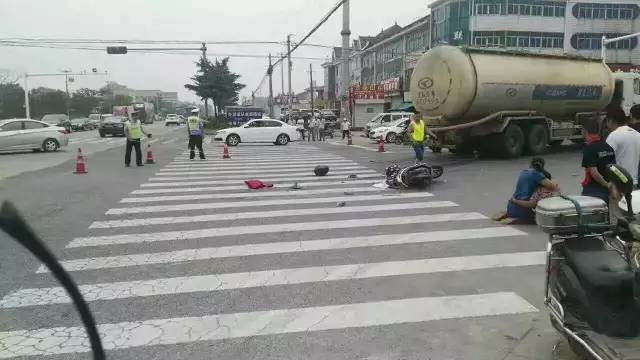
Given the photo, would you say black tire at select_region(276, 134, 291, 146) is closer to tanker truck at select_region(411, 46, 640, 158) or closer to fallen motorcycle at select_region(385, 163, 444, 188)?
tanker truck at select_region(411, 46, 640, 158)

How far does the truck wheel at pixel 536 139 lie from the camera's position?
57.7 feet

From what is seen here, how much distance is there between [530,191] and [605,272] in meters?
4.74

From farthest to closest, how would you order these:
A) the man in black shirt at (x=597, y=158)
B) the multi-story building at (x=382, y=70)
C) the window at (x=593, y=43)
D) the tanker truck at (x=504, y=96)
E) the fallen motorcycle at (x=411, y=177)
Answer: the window at (x=593, y=43) → the multi-story building at (x=382, y=70) → the tanker truck at (x=504, y=96) → the fallen motorcycle at (x=411, y=177) → the man in black shirt at (x=597, y=158)

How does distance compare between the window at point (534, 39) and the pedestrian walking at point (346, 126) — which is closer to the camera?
the pedestrian walking at point (346, 126)

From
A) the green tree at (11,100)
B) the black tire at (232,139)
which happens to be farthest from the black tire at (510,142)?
the green tree at (11,100)

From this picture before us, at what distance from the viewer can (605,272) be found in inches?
126

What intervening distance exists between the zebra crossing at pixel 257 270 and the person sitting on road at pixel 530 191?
39cm

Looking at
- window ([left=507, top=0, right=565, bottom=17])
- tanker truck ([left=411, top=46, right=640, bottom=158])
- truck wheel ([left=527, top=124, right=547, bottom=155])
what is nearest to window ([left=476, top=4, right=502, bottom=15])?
window ([left=507, top=0, right=565, bottom=17])

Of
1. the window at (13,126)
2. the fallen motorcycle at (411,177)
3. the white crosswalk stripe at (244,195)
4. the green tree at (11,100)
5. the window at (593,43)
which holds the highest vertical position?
the window at (593,43)

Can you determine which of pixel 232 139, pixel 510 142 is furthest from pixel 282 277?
pixel 232 139

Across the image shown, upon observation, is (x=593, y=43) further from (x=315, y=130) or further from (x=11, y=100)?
(x=11, y=100)

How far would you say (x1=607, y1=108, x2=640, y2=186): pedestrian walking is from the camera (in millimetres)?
5594

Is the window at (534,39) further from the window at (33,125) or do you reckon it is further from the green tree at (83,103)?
the green tree at (83,103)

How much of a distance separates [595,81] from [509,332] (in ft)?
55.8
